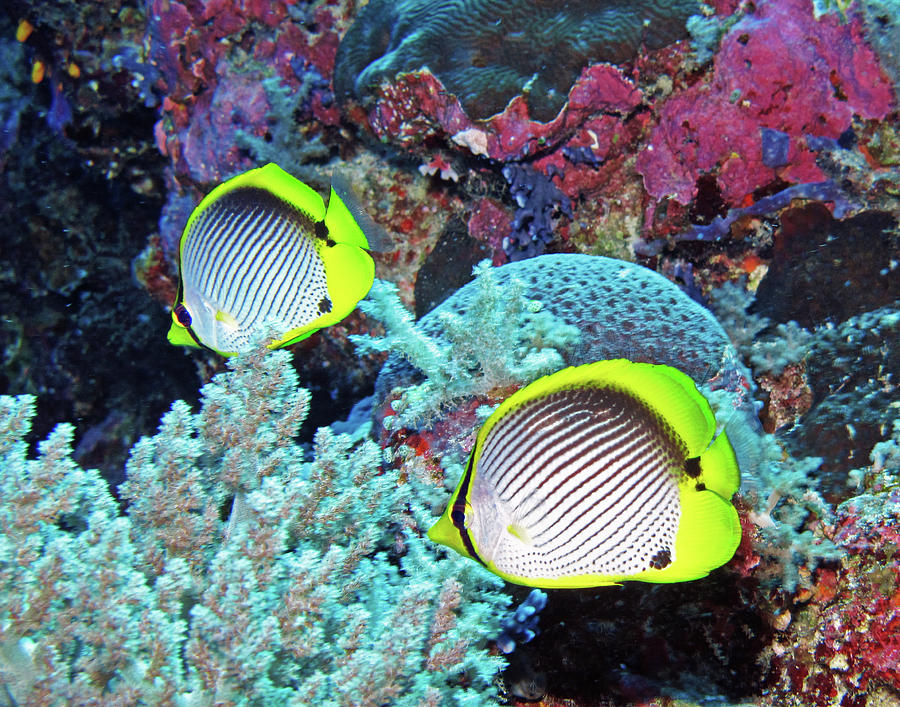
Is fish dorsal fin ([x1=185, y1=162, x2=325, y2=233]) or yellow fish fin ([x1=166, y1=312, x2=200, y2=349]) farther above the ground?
fish dorsal fin ([x1=185, y1=162, x2=325, y2=233])

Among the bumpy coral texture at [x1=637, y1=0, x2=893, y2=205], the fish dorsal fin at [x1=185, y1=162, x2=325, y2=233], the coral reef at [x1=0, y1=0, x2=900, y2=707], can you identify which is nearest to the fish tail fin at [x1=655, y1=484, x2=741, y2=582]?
the coral reef at [x1=0, y1=0, x2=900, y2=707]

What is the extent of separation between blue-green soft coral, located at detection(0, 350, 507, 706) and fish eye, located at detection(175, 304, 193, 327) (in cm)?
27

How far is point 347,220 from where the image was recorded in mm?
2189

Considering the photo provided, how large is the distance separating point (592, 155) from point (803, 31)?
4.31 feet

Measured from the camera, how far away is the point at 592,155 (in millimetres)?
3693

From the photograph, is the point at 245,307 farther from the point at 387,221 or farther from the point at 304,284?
the point at 387,221

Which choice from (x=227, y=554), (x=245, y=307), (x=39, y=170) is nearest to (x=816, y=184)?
(x=245, y=307)

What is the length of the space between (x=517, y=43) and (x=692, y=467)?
3116mm

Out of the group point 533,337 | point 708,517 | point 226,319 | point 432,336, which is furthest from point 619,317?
point 226,319

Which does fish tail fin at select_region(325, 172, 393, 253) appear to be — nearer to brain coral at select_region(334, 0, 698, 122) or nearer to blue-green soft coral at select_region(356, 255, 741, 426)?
blue-green soft coral at select_region(356, 255, 741, 426)

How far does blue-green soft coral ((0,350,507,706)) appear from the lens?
161 cm

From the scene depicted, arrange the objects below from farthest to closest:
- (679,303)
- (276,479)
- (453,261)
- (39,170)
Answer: (39,170)
(453,261)
(679,303)
(276,479)

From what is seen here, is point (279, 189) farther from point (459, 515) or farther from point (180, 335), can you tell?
point (459, 515)

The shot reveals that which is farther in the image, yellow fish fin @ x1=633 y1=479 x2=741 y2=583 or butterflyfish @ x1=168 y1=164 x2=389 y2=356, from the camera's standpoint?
butterflyfish @ x1=168 y1=164 x2=389 y2=356
